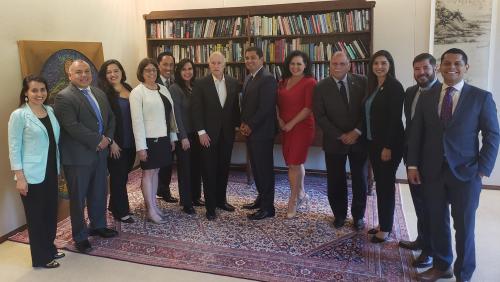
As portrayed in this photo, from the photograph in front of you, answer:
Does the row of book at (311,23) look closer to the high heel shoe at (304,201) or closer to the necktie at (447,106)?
the high heel shoe at (304,201)

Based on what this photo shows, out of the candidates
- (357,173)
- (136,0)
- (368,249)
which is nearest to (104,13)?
(136,0)

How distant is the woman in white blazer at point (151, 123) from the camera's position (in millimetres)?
3494

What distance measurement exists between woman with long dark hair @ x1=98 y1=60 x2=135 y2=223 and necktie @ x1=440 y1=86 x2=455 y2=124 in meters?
2.62

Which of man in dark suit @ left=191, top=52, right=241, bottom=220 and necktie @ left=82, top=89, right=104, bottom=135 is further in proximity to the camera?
man in dark suit @ left=191, top=52, right=241, bottom=220

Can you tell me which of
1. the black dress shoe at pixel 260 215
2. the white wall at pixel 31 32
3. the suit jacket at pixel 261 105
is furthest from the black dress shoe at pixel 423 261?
the white wall at pixel 31 32

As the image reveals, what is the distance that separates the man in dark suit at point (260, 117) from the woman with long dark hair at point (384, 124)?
0.87 meters

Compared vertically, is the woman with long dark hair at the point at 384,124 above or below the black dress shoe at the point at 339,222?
above

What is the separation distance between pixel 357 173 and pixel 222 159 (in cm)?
129

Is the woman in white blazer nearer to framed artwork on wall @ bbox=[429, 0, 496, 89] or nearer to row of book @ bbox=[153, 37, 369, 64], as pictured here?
row of book @ bbox=[153, 37, 369, 64]

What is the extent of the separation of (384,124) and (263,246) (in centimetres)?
137

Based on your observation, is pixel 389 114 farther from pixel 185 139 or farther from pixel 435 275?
pixel 185 139

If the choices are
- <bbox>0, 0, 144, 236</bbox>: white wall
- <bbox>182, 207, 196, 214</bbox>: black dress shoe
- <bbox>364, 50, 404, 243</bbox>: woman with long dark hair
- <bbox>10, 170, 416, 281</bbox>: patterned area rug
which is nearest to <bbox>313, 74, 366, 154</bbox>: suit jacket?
<bbox>364, 50, 404, 243</bbox>: woman with long dark hair

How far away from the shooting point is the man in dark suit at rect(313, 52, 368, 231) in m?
3.32

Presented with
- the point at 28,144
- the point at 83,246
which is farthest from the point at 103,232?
the point at 28,144
